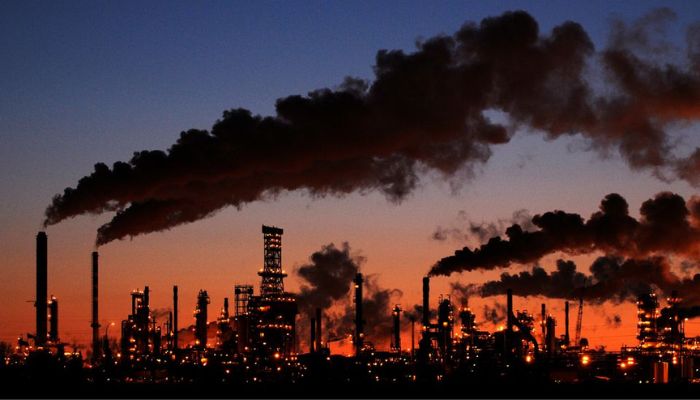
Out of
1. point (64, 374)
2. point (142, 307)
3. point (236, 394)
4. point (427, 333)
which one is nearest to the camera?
point (64, 374)

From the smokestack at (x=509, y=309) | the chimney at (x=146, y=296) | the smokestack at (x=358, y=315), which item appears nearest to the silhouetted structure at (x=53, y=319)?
the chimney at (x=146, y=296)

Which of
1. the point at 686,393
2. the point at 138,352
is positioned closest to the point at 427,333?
the point at 686,393

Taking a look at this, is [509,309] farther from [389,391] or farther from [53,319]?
[53,319]

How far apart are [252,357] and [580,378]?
59723mm

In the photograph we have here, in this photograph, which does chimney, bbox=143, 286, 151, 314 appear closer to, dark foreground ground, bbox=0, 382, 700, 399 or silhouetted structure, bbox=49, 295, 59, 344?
dark foreground ground, bbox=0, 382, 700, 399

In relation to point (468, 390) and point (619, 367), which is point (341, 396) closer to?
point (468, 390)

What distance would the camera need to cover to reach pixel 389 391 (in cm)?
14950

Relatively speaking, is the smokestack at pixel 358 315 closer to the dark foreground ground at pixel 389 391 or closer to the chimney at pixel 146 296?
the dark foreground ground at pixel 389 391

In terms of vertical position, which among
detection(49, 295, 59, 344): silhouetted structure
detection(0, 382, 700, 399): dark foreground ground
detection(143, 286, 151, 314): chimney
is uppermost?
detection(143, 286, 151, 314): chimney

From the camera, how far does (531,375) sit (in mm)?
151125

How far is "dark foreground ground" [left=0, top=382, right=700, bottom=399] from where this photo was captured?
14212 centimetres

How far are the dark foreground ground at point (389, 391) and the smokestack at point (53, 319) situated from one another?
27.9 ft

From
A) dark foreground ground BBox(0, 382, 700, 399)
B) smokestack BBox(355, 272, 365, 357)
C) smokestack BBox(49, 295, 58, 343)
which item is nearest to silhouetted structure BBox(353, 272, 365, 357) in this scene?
smokestack BBox(355, 272, 365, 357)

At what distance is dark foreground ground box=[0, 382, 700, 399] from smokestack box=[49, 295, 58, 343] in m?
8.51
